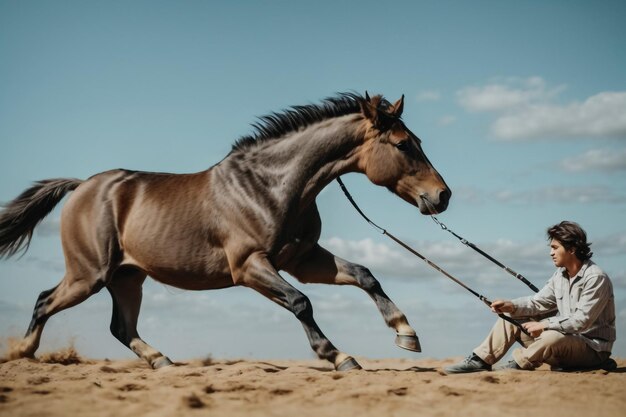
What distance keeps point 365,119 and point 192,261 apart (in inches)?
85.9

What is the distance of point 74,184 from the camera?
902 cm

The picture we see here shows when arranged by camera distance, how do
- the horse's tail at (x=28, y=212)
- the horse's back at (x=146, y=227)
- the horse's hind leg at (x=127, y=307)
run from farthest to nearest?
the horse's tail at (x=28, y=212)
the horse's hind leg at (x=127, y=307)
the horse's back at (x=146, y=227)

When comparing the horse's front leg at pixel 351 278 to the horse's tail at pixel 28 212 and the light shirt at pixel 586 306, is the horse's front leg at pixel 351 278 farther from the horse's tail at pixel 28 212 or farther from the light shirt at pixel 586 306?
the horse's tail at pixel 28 212

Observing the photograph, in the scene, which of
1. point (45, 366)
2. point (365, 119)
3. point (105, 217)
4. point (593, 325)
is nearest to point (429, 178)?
point (365, 119)

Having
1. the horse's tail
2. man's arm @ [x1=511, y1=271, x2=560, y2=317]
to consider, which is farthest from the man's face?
the horse's tail

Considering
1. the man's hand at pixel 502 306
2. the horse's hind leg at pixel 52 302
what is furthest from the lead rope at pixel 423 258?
the horse's hind leg at pixel 52 302

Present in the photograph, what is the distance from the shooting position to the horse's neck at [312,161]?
7.18 meters

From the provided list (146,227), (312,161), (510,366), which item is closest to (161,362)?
(146,227)

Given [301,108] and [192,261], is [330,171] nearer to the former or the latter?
[301,108]

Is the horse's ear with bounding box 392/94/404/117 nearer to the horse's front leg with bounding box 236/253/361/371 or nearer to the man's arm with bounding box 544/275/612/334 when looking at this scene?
the horse's front leg with bounding box 236/253/361/371

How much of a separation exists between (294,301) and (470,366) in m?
1.65

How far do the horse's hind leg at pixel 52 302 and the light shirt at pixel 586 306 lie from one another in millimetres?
4421

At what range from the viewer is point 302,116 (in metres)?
7.50

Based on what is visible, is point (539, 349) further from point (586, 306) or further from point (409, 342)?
point (409, 342)
